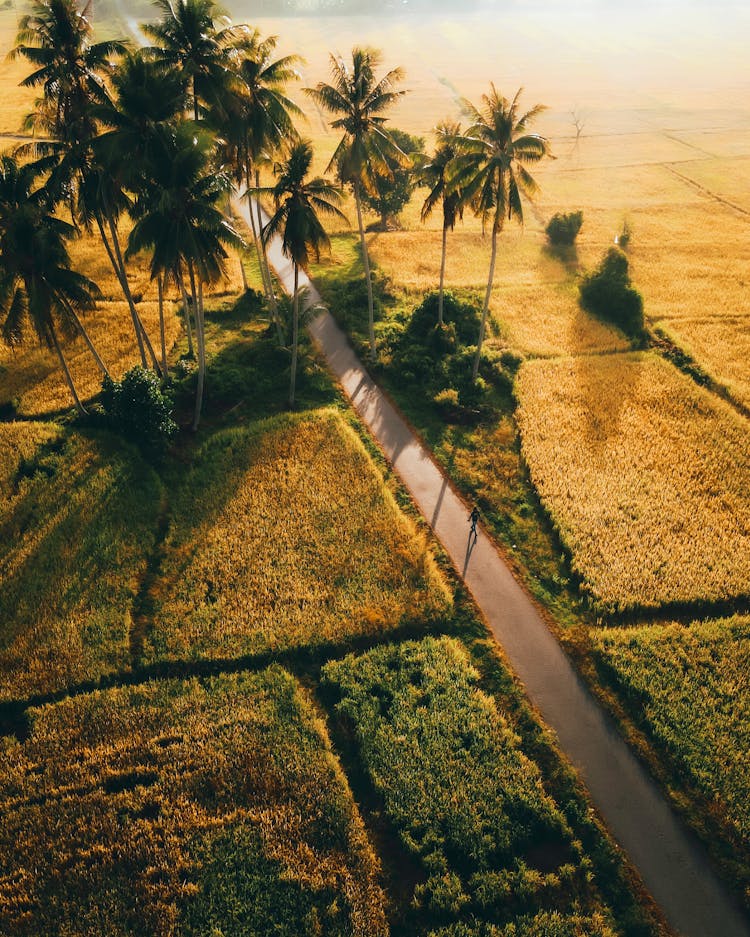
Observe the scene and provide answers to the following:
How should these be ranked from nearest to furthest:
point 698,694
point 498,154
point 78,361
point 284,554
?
point 698,694
point 284,554
point 498,154
point 78,361

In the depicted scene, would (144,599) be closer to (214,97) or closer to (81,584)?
(81,584)

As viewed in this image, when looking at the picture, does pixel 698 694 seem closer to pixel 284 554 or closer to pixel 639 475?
pixel 639 475

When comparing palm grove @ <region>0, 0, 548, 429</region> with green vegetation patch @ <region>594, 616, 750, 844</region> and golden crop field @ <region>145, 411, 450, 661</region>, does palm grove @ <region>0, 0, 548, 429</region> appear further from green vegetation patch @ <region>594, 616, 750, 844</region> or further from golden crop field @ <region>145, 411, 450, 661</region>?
green vegetation patch @ <region>594, 616, 750, 844</region>

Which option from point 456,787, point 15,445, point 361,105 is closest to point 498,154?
point 361,105

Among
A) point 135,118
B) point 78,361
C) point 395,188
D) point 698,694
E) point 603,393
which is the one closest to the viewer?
point 698,694

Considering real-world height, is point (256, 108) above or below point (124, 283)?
above

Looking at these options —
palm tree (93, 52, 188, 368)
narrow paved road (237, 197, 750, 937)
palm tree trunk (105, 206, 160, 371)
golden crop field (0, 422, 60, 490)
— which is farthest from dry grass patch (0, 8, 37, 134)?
narrow paved road (237, 197, 750, 937)

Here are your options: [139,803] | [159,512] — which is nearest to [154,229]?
[159,512]
